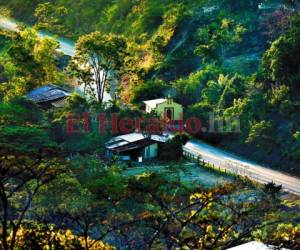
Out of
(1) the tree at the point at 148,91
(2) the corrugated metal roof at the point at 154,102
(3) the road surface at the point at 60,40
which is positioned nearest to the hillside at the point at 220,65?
(1) the tree at the point at 148,91

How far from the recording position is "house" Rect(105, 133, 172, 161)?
58862mm

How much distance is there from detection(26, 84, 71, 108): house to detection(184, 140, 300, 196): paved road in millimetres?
15188

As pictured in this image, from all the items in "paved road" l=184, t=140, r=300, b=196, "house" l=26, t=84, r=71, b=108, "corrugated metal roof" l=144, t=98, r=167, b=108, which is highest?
"house" l=26, t=84, r=71, b=108

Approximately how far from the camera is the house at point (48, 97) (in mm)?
70188

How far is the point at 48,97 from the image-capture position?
70.4m

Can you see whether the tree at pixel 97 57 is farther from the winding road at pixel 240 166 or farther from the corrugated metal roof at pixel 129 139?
the winding road at pixel 240 166

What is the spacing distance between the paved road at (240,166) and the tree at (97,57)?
1231 cm

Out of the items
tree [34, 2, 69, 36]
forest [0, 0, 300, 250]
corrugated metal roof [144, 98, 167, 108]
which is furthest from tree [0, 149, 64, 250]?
tree [34, 2, 69, 36]

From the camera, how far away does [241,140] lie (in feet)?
202

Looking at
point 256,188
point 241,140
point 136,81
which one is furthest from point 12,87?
point 256,188

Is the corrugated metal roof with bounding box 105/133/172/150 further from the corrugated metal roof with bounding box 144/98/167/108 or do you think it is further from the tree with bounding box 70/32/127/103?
the tree with bounding box 70/32/127/103

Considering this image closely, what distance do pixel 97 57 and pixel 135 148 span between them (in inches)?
573

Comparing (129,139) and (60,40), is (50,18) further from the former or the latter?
(129,139)

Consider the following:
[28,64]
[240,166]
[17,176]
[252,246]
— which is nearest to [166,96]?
[28,64]
